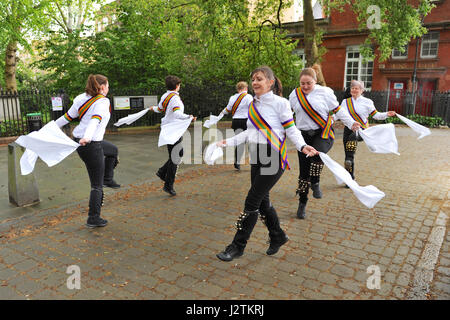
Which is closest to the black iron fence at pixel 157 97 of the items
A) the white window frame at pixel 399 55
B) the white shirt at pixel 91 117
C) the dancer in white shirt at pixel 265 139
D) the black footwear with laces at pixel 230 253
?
the white window frame at pixel 399 55

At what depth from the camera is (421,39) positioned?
22.7 m

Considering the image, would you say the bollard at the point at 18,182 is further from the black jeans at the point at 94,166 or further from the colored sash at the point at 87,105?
the colored sash at the point at 87,105

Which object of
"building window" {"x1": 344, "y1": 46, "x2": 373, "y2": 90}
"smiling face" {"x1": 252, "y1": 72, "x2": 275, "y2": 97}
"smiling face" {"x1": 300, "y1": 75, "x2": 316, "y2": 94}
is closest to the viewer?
"smiling face" {"x1": 252, "y1": 72, "x2": 275, "y2": 97}

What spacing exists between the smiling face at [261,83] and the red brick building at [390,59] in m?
19.7

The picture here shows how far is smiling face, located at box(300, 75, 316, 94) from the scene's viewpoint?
5134 millimetres

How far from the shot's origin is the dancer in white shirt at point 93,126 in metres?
4.58

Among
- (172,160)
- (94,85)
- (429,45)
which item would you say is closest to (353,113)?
(172,160)

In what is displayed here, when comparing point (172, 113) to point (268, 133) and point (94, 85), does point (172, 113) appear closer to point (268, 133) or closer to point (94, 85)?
point (94, 85)

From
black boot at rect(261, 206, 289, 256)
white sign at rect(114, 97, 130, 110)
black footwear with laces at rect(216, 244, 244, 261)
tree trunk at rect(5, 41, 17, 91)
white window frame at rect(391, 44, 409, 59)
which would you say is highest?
white window frame at rect(391, 44, 409, 59)

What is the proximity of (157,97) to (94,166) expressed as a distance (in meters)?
11.1

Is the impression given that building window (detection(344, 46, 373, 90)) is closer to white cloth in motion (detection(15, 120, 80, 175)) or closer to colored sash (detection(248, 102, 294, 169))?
colored sash (detection(248, 102, 294, 169))

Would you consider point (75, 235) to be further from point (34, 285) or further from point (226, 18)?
point (226, 18)

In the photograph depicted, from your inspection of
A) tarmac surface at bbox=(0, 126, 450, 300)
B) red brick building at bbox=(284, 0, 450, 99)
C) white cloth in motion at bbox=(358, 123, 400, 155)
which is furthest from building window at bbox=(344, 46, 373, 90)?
white cloth in motion at bbox=(358, 123, 400, 155)

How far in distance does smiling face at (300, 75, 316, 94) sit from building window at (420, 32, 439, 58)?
21657mm
